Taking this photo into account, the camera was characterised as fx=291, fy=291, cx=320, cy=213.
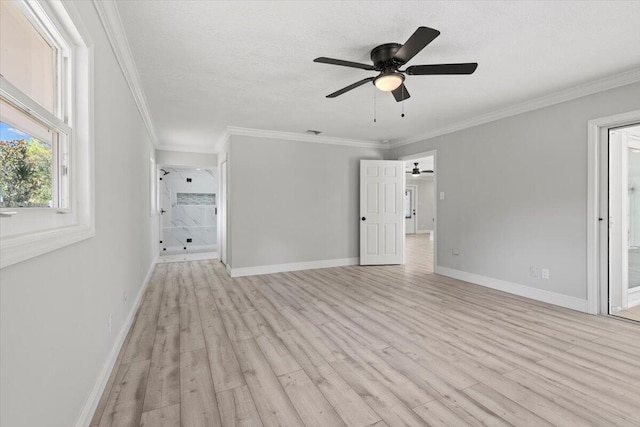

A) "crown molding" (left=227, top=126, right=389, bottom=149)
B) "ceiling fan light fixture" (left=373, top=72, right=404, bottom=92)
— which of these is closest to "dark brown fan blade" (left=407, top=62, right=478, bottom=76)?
"ceiling fan light fixture" (left=373, top=72, right=404, bottom=92)

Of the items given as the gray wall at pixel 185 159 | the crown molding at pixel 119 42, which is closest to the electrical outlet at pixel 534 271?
the crown molding at pixel 119 42

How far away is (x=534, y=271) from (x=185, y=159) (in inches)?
271

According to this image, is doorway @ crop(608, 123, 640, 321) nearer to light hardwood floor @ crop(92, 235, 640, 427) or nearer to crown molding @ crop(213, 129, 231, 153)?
light hardwood floor @ crop(92, 235, 640, 427)

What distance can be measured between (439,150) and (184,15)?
14.3ft

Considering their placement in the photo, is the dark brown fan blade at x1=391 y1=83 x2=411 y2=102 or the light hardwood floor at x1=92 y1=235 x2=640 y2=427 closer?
the light hardwood floor at x1=92 y1=235 x2=640 y2=427

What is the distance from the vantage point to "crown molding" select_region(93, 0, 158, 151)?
1881 millimetres

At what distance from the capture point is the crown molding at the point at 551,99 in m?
2.99

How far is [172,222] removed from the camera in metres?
8.58

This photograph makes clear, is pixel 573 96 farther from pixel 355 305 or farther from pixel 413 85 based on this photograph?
pixel 355 305

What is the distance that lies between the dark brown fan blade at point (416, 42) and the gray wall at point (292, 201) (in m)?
3.33

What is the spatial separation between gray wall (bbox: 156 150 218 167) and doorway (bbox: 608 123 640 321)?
6943mm

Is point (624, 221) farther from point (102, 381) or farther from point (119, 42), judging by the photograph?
point (119, 42)

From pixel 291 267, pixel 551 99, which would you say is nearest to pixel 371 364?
pixel 291 267

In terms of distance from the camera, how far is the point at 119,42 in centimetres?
225
